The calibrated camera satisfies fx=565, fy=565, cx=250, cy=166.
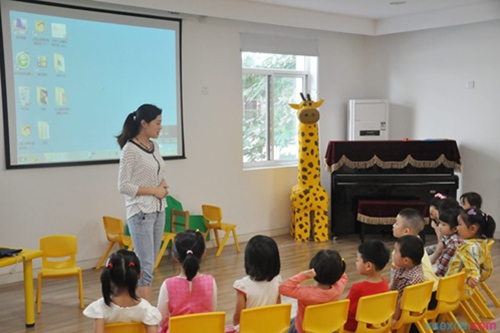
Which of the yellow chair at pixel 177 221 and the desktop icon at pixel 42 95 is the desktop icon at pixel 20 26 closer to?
the desktop icon at pixel 42 95

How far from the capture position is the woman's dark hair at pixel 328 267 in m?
2.84

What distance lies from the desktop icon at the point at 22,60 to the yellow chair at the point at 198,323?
3.53m

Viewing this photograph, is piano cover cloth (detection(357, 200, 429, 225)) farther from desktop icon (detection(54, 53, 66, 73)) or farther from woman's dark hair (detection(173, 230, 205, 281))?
woman's dark hair (detection(173, 230, 205, 281))

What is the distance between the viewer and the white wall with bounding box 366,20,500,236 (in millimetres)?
6887

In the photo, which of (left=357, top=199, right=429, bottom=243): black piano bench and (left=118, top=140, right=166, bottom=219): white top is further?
(left=357, top=199, right=429, bottom=243): black piano bench

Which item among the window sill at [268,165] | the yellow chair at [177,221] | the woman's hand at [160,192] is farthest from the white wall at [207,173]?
the woman's hand at [160,192]

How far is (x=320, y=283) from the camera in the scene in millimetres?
2920

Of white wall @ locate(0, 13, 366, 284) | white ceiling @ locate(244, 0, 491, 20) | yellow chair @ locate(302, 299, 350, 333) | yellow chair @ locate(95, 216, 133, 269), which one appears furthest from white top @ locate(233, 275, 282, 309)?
white ceiling @ locate(244, 0, 491, 20)

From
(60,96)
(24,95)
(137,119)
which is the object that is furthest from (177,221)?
(137,119)

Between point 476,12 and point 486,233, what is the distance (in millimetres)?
3685

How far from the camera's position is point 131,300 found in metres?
2.64

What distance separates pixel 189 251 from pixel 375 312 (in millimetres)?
1005

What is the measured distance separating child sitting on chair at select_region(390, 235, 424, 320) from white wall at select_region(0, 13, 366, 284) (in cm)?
334

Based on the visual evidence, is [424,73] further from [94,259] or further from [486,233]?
[94,259]
